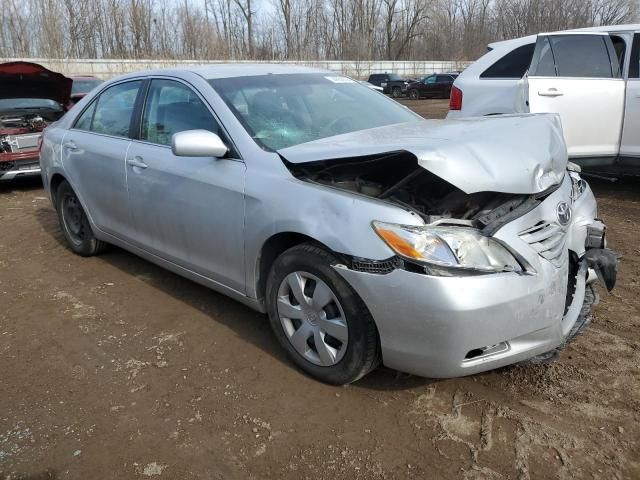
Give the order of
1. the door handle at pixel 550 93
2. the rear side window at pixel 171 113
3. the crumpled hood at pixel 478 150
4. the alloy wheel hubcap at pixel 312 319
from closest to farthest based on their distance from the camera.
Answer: the crumpled hood at pixel 478 150 < the alloy wheel hubcap at pixel 312 319 < the rear side window at pixel 171 113 < the door handle at pixel 550 93

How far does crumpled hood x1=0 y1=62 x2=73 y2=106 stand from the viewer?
741 cm

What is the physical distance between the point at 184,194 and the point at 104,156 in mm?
1159

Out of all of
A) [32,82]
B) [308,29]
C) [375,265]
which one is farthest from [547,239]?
[308,29]

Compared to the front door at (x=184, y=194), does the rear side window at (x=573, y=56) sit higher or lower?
higher

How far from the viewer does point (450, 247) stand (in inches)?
91.0

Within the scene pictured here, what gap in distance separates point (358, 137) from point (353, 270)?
0.89 meters

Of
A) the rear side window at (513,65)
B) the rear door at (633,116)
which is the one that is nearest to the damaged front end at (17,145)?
the rear side window at (513,65)

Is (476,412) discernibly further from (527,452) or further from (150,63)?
(150,63)

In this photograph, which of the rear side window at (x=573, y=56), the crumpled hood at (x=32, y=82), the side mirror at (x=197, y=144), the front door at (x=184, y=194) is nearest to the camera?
the side mirror at (x=197, y=144)

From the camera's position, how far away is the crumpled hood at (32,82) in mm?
7406

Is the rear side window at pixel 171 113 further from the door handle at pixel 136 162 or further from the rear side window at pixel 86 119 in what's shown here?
the rear side window at pixel 86 119

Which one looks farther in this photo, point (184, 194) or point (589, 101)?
point (589, 101)

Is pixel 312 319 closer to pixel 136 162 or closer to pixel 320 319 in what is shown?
pixel 320 319

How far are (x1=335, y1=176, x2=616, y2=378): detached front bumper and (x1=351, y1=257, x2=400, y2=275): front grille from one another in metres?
0.02
